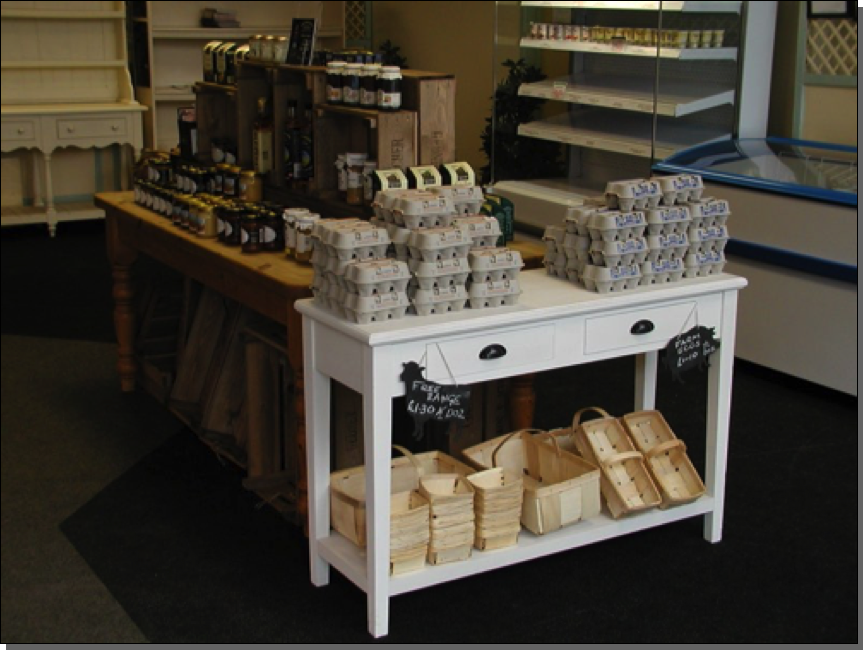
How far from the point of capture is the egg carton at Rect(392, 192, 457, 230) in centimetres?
315

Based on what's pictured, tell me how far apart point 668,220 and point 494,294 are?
61 centimetres

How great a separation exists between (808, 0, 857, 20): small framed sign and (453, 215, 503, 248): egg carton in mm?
3333

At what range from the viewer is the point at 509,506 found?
126 inches

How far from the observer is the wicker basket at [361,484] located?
10.6ft

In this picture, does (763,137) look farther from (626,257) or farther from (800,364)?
(626,257)

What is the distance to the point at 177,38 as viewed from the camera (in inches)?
366

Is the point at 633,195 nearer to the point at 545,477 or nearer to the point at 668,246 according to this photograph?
the point at 668,246

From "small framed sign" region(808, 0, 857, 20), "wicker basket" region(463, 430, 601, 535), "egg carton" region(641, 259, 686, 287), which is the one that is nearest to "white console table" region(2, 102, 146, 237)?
"small framed sign" region(808, 0, 857, 20)

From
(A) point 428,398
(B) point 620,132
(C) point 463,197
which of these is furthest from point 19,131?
(A) point 428,398

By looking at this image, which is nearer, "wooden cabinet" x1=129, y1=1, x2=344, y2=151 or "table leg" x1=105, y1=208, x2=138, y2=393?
"table leg" x1=105, y1=208, x2=138, y2=393

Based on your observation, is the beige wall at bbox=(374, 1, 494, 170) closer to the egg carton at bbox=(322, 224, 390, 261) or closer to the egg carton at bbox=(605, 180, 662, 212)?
the egg carton at bbox=(605, 180, 662, 212)

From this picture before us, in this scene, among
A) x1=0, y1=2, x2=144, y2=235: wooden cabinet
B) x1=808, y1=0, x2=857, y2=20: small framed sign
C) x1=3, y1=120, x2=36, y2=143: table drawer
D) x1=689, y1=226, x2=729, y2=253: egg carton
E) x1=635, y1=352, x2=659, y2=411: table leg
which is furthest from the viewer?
x1=0, y1=2, x2=144, y2=235: wooden cabinet

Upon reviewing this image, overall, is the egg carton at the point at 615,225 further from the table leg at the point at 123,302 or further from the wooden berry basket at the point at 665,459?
the table leg at the point at 123,302

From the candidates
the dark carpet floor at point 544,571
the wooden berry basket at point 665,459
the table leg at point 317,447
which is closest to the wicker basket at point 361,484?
the table leg at point 317,447
